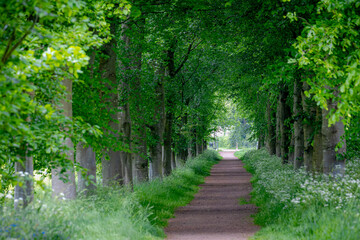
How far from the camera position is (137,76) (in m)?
17.5

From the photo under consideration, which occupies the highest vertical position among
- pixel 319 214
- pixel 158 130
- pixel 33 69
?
pixel 33 69

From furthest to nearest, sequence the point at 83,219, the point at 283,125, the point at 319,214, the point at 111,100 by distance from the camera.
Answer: the point at 283,125, the point at 111,100, the point at 319,214, the point at 83,219

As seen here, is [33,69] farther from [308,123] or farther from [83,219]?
[308,123]

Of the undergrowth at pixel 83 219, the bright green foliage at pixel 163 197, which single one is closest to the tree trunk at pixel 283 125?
the bright green foliage at pixel 163 197

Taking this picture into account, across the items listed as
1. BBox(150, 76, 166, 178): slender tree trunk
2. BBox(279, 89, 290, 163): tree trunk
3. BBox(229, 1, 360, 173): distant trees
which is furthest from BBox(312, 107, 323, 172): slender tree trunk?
BBox(279, 89, 290, 163): tree trunk

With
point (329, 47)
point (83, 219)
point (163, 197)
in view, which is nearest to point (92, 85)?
point (83, 219)

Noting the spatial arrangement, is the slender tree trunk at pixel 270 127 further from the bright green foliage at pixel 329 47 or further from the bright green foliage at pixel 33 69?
the bright green foliage at pixel 33 69

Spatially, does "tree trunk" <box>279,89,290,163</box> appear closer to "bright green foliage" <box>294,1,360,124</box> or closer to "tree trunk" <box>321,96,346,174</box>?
"tree trunk" <box>321,96,346,174</box>

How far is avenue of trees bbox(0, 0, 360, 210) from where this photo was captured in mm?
5609

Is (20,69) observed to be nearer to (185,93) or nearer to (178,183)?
(178,183)

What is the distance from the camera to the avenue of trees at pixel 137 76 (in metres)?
5.61

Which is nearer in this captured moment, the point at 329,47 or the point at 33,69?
the point at 33,69

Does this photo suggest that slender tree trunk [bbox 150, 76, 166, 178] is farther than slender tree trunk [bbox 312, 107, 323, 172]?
Yes

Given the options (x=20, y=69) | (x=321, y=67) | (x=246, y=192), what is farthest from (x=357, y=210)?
(x=246, y=192)
